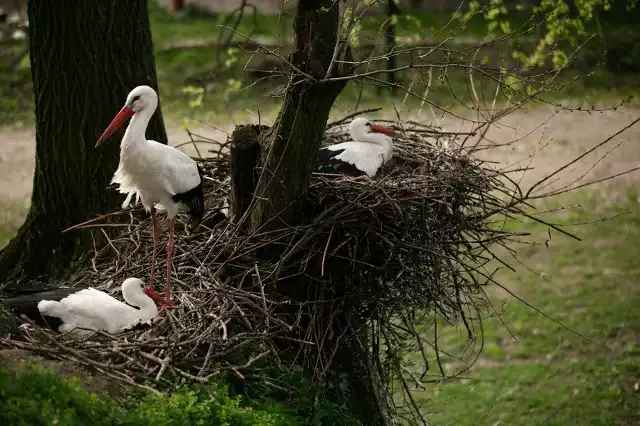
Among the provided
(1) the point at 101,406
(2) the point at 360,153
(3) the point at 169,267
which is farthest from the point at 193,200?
(1) the point at 101,406

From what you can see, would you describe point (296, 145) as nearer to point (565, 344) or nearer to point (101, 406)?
point (101, 406)

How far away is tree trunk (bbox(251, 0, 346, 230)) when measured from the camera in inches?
183

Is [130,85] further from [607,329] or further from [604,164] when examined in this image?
[604,164]

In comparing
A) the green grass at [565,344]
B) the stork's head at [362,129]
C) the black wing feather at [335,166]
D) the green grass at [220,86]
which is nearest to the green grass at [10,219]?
the green grass at [220,86]

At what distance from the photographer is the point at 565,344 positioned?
32.5ft

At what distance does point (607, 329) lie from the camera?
32.8 feet

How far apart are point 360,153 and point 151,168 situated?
1.21 meters

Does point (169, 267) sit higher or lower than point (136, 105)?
lower

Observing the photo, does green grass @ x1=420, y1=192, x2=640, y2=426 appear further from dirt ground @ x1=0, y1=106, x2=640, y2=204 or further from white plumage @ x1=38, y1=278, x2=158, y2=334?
white plumage @ x1=38, y1=278, x2=158, y2=334

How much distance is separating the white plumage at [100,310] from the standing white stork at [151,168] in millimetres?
331

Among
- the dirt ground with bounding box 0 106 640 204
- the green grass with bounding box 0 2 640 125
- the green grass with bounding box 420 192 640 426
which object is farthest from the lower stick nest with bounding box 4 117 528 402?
the green grass with bounding box 0 2 640 125

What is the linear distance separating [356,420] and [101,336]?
156 cm

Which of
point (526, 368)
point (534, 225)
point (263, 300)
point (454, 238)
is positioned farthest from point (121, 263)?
point (534, 225)

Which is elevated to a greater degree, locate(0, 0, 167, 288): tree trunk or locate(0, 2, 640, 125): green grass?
locate(0, 2, 640, 125): green grass
